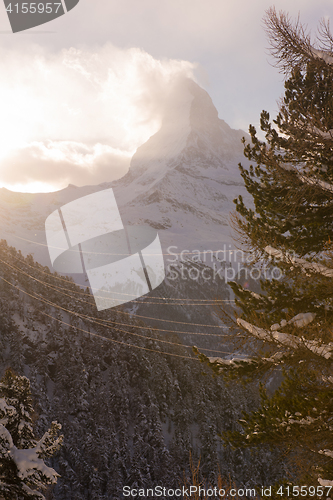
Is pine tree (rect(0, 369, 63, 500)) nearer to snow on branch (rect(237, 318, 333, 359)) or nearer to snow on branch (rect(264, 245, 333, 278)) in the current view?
snow on branch (rect(237, 318, 333, 359))

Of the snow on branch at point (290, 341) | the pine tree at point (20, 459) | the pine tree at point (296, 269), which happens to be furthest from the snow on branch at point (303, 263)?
the pine tree at point (20, 459)

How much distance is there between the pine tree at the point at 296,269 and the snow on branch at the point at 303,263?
0.7 inches

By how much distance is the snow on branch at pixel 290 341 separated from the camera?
4055 millimetres

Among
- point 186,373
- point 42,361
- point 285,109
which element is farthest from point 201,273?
point 285,109

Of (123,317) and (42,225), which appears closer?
(123,317)

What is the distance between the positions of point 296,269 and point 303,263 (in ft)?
0.53

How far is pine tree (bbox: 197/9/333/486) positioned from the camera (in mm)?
4355

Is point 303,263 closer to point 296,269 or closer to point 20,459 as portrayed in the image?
point 296,269

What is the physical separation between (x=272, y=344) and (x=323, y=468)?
2263mm

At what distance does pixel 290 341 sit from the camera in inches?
165

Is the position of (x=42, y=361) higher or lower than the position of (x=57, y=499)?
higher

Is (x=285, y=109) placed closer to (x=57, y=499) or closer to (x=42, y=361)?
(x=57, y=499)

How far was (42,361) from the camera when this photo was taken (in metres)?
43.4

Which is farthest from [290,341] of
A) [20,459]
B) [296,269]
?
[20,459]
